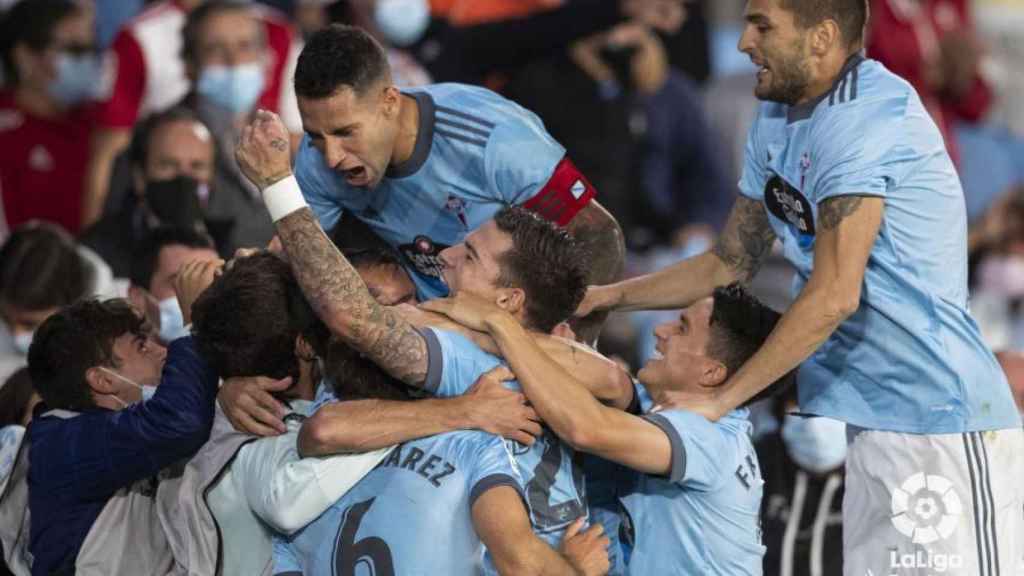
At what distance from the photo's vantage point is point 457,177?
5777 mm

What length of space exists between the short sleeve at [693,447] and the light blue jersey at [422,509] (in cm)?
44

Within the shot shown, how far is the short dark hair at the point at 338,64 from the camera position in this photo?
540 cm

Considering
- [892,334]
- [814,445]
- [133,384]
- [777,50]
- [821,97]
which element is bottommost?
[814,445]

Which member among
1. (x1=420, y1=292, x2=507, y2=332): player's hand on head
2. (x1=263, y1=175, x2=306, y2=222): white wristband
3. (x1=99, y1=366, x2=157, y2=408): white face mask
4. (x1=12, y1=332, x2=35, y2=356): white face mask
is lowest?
(x1=12, y1=332, x2=35, y2=356): white face mask

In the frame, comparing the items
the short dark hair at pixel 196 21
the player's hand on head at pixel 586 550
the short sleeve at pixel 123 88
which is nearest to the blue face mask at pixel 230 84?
the short dark hair at pixel 196 21

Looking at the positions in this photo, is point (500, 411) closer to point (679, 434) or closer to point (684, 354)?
point (679, 434)

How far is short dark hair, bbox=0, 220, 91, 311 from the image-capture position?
7.21 meters

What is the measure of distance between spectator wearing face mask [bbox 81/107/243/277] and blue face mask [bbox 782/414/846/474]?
2.50m

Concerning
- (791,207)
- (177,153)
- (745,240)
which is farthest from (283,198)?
(177,153)

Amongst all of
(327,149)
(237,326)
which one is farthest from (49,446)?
(327,149)

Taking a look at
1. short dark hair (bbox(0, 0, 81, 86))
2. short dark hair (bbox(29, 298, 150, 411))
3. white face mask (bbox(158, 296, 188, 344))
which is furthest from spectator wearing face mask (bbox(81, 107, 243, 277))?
short dark hair (bbox(29, 298, 150, 411))

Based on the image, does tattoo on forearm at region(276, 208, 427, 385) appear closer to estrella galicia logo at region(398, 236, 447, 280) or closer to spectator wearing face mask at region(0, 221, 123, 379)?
estrella galicia logo at region(398, 236, 447, 280)

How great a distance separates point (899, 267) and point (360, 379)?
151 cm

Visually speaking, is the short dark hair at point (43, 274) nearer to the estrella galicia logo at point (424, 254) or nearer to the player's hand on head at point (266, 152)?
the estrella galicia logo at point (424, 254)
